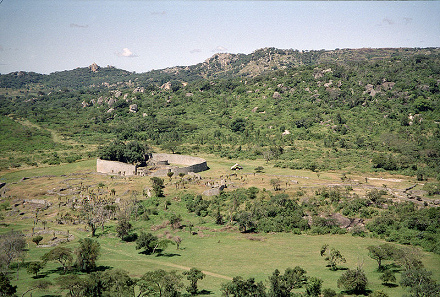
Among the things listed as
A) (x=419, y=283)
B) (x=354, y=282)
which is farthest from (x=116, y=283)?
(x=419, y=283)

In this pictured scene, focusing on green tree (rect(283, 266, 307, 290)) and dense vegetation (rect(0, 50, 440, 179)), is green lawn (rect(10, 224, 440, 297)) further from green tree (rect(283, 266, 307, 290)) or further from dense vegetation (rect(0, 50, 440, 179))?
dense vegetation (rect(0, 50, 440, 179))

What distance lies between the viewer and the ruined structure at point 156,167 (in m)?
72.1

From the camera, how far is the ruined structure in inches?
2837

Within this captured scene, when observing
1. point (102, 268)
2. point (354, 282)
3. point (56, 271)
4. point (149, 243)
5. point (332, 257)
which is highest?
point (354, 282)

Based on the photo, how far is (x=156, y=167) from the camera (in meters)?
78.1

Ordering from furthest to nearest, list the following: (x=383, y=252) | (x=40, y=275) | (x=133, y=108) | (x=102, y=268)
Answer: (x=133, y=108) < (x=102, y=268) < (x=383, y=252) < (x=40, y=275)

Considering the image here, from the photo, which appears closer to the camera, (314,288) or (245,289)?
(245,289)

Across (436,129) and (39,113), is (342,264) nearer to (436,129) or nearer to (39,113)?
(436,129)

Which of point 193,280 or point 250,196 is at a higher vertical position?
point 193,280

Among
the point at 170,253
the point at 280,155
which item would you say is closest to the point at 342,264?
the point at 170,253

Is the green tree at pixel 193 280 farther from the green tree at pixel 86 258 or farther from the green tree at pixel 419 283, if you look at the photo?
the green tree at pixel 419 283

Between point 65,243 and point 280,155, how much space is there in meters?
60.5

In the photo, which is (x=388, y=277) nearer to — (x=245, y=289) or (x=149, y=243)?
(x=245, y=289)

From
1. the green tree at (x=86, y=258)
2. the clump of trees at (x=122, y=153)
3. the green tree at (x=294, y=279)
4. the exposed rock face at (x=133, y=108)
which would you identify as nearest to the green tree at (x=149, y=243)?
the green tree at (x=86, y=258)
